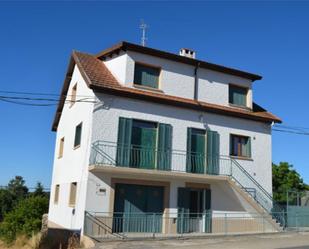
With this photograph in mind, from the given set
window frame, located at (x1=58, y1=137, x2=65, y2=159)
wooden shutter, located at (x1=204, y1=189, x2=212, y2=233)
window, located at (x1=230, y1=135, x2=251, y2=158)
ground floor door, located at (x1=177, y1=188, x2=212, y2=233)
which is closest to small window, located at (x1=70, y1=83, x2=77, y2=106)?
window frame, located at (x1=58, y1=137, x2=65, y2=159)

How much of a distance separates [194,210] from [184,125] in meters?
4.15

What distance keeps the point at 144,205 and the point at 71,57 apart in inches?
356

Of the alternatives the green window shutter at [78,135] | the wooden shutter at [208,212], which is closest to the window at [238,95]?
the wooden shutter at [208,212]

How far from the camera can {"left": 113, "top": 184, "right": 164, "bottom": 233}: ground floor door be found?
57.1 ft

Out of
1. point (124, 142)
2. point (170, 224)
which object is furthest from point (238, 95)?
point (170, 224)

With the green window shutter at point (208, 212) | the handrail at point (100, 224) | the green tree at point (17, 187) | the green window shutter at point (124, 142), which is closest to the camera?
the handrail at point (100, 224)

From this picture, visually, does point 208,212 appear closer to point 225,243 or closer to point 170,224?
point 170,224

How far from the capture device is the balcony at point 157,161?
17.4m

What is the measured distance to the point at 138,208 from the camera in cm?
1820

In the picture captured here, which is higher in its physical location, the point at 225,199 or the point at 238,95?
the point at 238,95

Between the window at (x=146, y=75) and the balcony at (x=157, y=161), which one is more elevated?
the window at (x=146, y=75)

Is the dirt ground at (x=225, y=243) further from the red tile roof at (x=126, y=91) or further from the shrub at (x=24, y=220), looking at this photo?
the shrub at (x=24, y=220)

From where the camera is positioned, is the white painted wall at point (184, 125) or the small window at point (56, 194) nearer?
the white painted wall at point (184, 125)

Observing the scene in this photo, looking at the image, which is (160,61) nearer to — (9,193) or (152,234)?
(152,234)
